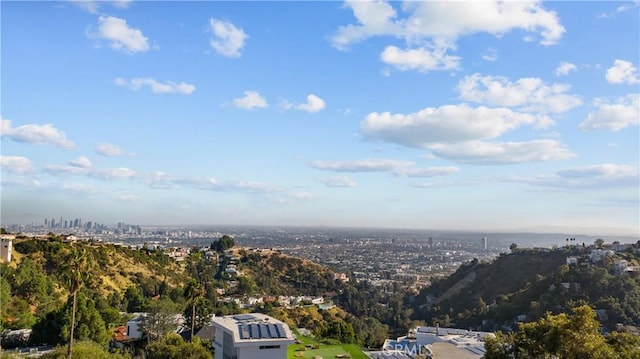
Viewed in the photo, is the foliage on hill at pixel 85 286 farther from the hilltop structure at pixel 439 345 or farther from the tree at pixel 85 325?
the hilltop structure at pixel 439 345

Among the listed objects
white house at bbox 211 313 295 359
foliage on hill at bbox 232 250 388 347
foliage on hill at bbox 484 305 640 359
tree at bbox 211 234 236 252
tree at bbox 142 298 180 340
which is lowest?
foliage on hill at bbox 232 250 388 347

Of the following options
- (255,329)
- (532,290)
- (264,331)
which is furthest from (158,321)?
(532,290)

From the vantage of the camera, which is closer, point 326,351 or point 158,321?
point 158,321

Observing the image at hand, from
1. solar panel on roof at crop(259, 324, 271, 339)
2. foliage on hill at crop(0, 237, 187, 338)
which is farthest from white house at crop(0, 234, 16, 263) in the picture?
solar panel on roof at crop(259, 324, 271, 339)

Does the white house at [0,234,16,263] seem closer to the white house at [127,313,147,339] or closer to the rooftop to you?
the white house at [127,313,147,339]

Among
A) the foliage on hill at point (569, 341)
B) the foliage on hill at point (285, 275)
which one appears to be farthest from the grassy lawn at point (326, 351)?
the foliage on hill at point (285, 275)

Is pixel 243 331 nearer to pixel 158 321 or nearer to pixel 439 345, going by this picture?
pixel 158 321
